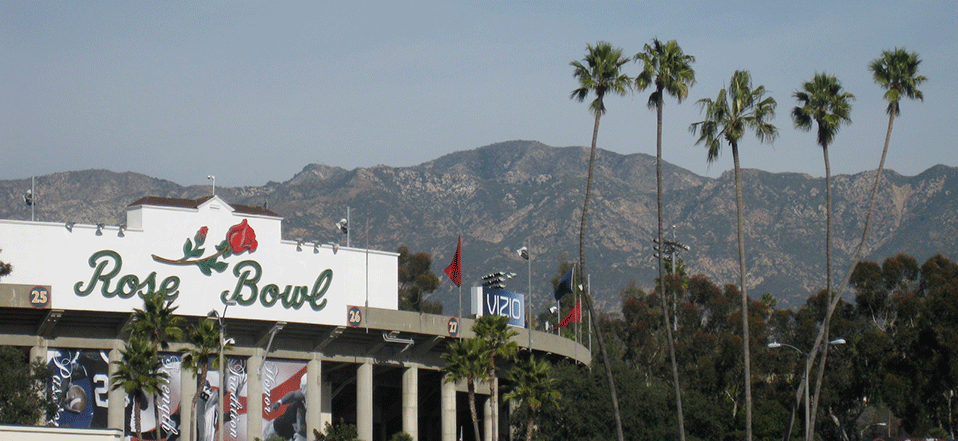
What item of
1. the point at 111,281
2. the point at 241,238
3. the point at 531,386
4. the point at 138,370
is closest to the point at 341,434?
the point at 138,370

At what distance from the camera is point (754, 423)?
90.2 m

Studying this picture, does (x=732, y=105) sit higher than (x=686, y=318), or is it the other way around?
(x=732, y=105)

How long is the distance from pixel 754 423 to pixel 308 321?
3909 cm

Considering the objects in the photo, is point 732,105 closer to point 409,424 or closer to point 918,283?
point 409,424

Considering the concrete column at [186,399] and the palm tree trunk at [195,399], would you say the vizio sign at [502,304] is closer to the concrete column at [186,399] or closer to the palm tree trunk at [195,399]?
the concrete column at [186,399]

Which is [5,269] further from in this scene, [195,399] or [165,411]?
[195,399]

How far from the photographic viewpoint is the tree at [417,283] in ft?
493

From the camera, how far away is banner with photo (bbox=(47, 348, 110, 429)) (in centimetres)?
6544

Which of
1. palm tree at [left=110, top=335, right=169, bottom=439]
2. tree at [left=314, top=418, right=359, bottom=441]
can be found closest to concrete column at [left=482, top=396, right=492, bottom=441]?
tree at [left=314, top=418, right=359, bottom=441]

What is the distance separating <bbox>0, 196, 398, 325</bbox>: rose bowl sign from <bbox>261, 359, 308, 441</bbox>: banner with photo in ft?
13.9

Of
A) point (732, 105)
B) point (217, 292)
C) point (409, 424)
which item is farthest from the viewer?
point (409, 424)

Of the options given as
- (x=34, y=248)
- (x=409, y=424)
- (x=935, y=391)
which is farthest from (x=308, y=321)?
(x=935, y=391)

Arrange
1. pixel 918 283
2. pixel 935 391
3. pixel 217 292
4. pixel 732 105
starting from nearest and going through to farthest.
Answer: pixel 732 105 → pixel 217 292 → pixel 935 391 → pixel 918 283

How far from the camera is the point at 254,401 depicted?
69.9 m
